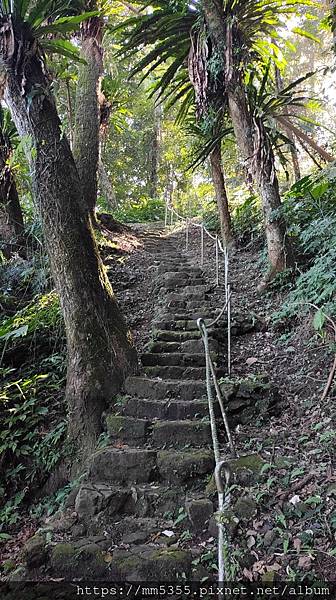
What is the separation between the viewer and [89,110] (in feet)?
22.7

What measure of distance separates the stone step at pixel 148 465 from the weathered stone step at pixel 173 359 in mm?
1256

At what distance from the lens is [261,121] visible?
546cm

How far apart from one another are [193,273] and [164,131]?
12.7 m

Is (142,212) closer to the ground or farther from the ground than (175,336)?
farther from the ground

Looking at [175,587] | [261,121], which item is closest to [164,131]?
[261,121]

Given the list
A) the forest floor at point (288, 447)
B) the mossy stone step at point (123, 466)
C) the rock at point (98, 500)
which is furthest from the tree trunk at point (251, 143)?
the rock at point (98, 500)

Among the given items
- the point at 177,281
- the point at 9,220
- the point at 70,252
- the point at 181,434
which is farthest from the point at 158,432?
the point at 9,220

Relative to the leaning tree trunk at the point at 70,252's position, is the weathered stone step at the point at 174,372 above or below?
below

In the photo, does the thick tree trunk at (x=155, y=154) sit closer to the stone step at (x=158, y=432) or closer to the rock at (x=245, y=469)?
the stone step at (x=158, y=432)

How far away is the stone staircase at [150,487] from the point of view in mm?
2732

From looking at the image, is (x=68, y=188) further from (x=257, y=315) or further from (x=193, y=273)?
(x=193, y=273)

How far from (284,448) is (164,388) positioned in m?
1.39

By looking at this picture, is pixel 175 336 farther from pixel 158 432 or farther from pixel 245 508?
pixel 245 508

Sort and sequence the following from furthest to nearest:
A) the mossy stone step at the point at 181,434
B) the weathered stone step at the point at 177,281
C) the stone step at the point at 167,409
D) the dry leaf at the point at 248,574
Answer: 1. the weathered stone step at the point at 177,281
2. the stone step at the point at 167,409
3. the mossy stone step at the point at 181,434
4. the dry leaf at the point at 248,574
